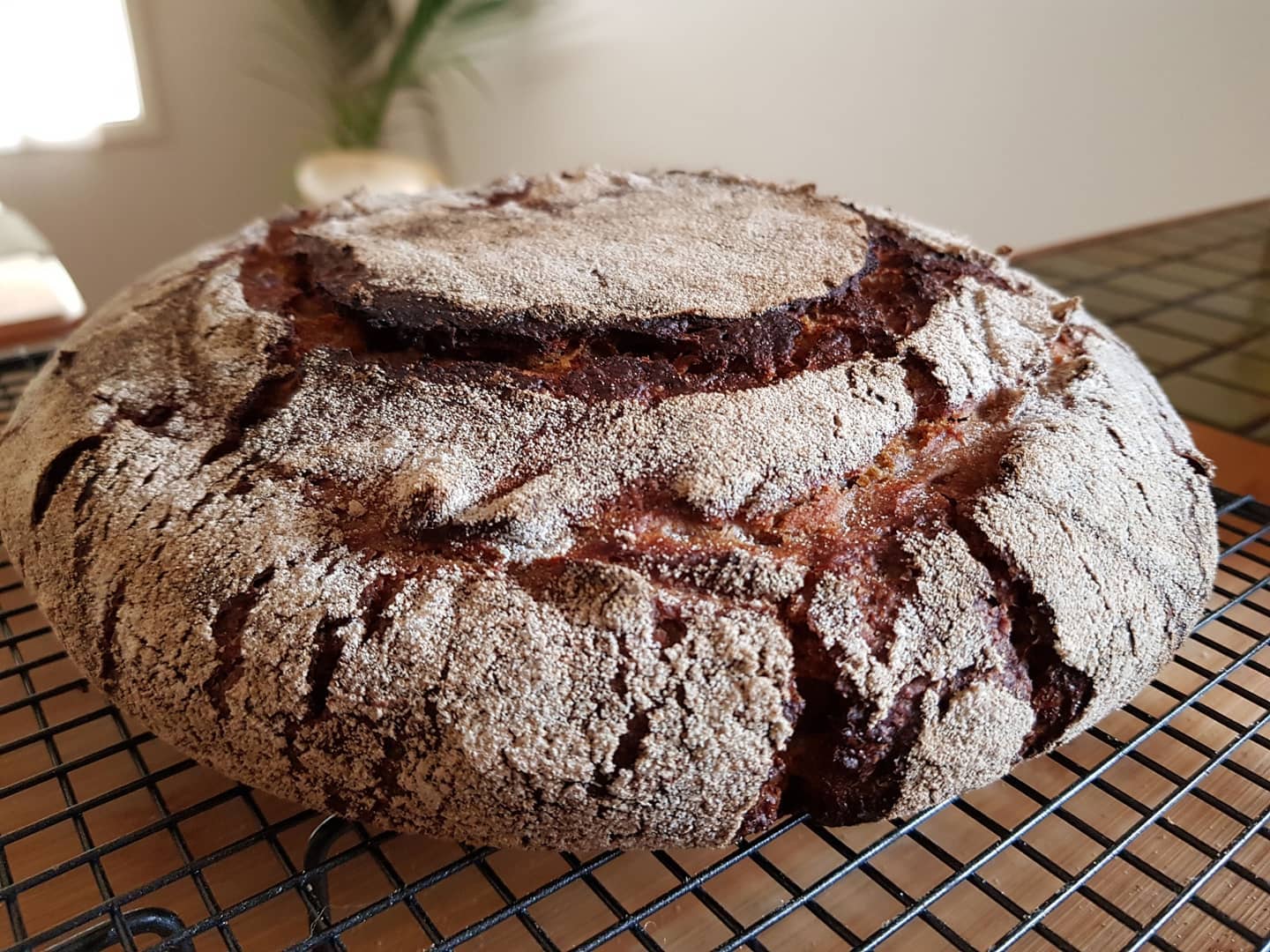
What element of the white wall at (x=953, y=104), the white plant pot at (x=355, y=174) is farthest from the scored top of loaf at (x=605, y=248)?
the white plant pot at (x=355, y=174)

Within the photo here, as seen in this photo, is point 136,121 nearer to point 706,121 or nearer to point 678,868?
point 706,121

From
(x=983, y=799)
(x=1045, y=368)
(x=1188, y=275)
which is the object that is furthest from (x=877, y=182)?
(x=983, y=799)

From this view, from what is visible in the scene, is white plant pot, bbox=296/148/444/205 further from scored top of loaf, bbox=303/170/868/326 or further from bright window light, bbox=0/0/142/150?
scored top of loaf, bbox=303/170/868/326

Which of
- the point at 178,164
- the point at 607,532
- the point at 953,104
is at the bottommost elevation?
the point at 178,164

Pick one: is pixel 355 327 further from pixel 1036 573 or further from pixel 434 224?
pixel 1036 573

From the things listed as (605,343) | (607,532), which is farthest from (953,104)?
(607,532)

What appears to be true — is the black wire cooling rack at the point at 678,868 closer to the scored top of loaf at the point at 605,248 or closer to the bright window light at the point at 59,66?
the scored top of loaf at the point at 605,248
